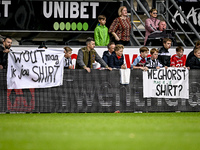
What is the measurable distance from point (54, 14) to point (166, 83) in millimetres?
7114

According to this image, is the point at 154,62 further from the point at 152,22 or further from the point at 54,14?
the point at 54,14

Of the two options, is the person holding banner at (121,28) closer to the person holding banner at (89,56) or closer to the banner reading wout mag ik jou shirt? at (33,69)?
the person holding banner at (89,56)

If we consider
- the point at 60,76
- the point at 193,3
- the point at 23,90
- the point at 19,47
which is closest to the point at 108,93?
the point at 60,76

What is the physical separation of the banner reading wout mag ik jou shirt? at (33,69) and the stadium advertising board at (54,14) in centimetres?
635

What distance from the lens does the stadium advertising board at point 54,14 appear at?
20.4m

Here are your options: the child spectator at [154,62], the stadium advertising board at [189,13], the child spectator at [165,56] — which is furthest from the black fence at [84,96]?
the stadium advertising board at [189,13]

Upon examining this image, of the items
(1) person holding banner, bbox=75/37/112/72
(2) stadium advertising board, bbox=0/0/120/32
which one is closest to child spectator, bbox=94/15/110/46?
(2) stadium advertising board, bbox=0/0/120/32

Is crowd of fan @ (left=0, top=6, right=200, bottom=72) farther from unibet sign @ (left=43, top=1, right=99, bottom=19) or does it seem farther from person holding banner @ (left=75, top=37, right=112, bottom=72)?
unibet sign @ (left=43, top=1, right=99, bottom=19)

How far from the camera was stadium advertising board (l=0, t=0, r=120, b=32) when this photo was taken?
2038cm

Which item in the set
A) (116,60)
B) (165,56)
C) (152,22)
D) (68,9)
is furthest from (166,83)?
(68,9)

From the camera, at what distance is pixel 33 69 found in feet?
46.5

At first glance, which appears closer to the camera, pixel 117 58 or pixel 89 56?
pixel 89 56

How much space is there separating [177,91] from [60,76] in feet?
10.9

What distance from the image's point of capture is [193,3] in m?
21.9
